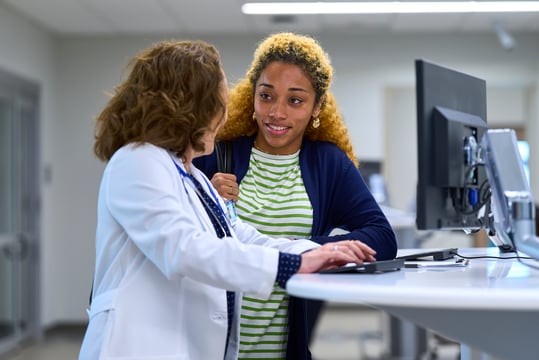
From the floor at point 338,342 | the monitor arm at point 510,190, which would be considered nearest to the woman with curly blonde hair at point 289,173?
the monitor arm at point 510,190

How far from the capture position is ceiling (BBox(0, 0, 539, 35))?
21.1 feet

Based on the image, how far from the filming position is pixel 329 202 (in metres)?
1.97

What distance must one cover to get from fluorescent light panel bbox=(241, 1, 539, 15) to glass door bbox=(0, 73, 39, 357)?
218cm

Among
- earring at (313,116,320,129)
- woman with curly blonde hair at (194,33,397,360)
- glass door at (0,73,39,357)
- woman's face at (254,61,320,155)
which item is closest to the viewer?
woman with curly blonde hair at (194,33,397,360)

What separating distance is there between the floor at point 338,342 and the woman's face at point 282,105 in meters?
3.15

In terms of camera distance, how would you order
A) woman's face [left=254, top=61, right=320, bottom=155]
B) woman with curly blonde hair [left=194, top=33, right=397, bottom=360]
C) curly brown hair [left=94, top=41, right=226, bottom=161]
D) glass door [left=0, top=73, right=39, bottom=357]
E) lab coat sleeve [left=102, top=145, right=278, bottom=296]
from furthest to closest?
glass door [left=0, top=73, right=39, bottom=357] → woman's face [left=254, top=61, right=320, bottom=155] → woman with curly blonde hair [left=194, top=33, right=397, bottom=360] → curly brown hair [left=94, top=41, right=226, bottom=161] → lab coat sleeve [left=102, top=145, right=278, bottom=296]

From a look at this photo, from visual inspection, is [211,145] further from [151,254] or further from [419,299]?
[419,299]

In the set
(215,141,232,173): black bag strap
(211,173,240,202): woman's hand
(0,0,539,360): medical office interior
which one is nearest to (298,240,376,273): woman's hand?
(211,173,240,202): woman's hand

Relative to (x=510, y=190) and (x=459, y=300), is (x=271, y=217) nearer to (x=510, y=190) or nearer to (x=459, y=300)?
(x=510, y=190)

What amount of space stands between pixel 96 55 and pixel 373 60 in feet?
9.55

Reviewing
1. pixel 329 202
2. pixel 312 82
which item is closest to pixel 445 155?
pixel 329 202

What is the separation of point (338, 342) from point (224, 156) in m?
4.30

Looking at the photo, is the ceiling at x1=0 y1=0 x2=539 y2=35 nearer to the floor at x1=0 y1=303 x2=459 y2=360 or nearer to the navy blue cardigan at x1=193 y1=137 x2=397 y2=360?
the floor at x1=0 y1=303 x2=459 y2=360

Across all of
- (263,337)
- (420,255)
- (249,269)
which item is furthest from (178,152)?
(420,255)
